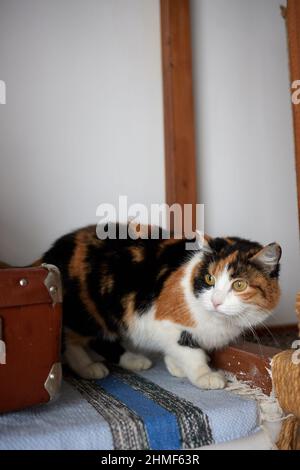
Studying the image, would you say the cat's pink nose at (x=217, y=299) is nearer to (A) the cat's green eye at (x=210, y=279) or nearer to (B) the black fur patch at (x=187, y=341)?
(A) the cat's green eye at (x=210, y=279)

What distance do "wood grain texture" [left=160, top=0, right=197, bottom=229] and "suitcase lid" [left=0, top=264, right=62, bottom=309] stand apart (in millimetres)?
811

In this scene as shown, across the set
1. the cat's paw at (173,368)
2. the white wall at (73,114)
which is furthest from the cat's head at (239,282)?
the white wall at (73,114)

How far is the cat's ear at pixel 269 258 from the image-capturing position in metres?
1.14

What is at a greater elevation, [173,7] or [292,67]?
[173,7]

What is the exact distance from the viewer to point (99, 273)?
1.33 meters

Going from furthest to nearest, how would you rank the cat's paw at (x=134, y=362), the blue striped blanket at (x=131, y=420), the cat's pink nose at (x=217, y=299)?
the cat's paw at (x=134, y=362) → the cat's pink nose at (x=217, y=299) → the blue striped blanket at (x=131, y=420)

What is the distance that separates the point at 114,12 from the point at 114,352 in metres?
1.23

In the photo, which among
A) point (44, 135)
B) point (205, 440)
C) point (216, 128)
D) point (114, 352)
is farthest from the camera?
point (216, 128)

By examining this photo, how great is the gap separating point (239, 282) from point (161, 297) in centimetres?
24

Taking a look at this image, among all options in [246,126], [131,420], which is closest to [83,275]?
[131,420]

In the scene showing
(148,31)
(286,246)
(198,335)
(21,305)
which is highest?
(148,31)

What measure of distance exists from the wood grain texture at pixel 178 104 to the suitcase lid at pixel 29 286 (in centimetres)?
81
